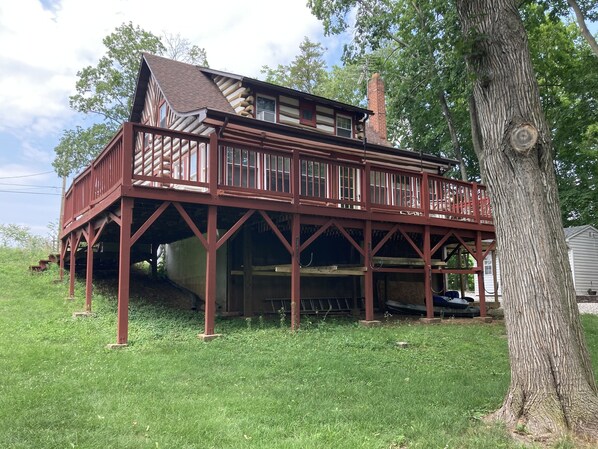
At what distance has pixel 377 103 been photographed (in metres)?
19.9

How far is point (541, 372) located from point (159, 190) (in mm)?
6231

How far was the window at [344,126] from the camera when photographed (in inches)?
631

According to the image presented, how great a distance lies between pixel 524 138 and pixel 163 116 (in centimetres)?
1256

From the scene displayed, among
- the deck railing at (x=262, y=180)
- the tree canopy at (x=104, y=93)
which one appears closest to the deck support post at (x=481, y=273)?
the deck railing at (x=262, y=180)

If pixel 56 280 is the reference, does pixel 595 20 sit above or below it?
above

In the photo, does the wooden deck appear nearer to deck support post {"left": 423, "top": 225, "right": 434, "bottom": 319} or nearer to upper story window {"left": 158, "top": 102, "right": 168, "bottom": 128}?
deck support post {"left": 423, "top": 225, "right": 434, "bottom": 319}

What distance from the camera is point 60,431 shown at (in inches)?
147

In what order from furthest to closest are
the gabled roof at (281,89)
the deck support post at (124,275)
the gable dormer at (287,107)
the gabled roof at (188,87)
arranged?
the gable dormer at (287,107)
the gabled roof at (281,89)
the gabled roof at (188,87)
the deck support post at (124,275)

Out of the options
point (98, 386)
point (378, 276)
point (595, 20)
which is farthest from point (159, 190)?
point (595, 20)

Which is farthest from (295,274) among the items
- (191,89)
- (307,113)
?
(191,89)

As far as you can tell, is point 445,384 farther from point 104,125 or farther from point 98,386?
point 104,125

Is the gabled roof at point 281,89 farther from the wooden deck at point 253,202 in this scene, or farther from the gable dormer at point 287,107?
the wooden deck at point 253,202

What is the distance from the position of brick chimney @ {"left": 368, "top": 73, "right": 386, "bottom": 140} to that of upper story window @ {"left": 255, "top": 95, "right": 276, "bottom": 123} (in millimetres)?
6439

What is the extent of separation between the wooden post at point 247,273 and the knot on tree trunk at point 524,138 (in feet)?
25.7
